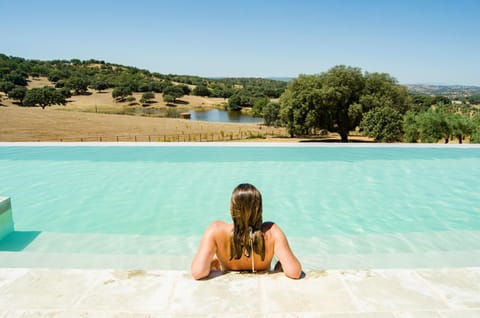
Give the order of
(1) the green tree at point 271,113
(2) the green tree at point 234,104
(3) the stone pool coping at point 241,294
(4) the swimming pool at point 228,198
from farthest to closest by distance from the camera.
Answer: (2) the green tree at point 234,104, (1) the green tree at point 271,113, (4) the swimming pool at point 228,198, (3) the stone pool coping at point 241,294

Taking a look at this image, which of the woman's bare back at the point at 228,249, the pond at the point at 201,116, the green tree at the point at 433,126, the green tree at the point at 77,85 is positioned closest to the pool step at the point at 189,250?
the woman's bare back at the point at 228,249

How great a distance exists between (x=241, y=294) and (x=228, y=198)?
4.37 metres

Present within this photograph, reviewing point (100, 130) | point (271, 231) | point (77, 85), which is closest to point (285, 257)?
point (271, 231)

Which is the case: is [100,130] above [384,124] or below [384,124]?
below

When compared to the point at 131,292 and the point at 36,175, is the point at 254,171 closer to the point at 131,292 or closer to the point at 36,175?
the point at 36,175

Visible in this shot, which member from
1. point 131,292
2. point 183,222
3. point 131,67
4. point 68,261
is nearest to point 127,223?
point 183,222

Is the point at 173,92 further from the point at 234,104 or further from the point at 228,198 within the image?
the point at 228,198

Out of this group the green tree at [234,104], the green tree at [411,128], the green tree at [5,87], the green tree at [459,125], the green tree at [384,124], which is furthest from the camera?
the green tree at [234,104]

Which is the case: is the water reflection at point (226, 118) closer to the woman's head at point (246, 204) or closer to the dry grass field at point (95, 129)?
the dry grass field at point (95, 129)

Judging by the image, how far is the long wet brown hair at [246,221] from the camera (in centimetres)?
244

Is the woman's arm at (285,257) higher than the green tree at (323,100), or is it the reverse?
the green tree at (323,100)

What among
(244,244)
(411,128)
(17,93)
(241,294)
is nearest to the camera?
(241,294)

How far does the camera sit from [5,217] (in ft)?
14.8

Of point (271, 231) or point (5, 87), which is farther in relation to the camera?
point (5, 87)
